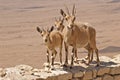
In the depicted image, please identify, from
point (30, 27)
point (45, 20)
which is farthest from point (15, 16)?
point (30, 27)

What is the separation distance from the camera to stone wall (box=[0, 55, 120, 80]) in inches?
286

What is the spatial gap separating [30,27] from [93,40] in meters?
54.6

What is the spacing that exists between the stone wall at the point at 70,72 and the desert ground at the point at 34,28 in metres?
10.4

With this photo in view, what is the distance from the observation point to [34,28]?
199 feet

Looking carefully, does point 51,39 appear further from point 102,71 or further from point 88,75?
point 102,71

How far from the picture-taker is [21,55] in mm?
39469

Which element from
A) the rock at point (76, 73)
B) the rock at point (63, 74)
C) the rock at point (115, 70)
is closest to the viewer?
the rock at point (63, 74)

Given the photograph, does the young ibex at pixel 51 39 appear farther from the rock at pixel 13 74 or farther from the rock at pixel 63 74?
the rock at pixel 13 74

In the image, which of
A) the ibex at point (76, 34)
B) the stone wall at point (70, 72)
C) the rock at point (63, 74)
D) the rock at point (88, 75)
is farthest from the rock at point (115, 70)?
the rock at point (63, 74)

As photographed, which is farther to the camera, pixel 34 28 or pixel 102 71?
pixel 34 28

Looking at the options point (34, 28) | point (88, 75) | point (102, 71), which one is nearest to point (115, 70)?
point (102, 71)

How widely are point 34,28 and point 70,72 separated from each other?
2083 inches

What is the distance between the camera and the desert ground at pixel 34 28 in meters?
37.7

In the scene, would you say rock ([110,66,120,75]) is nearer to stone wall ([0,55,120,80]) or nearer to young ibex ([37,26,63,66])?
stone wall ([0,55,120,80])
